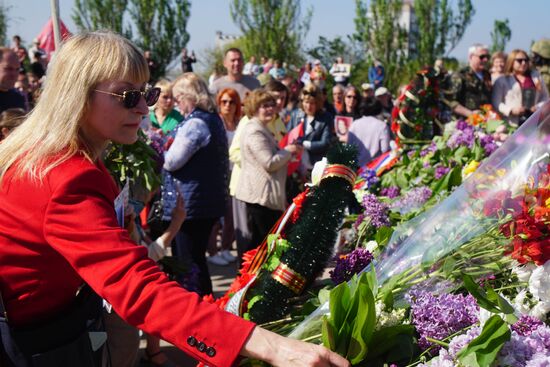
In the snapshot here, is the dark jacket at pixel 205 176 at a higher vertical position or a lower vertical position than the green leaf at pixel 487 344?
lower

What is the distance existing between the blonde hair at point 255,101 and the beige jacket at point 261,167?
0.11 meters

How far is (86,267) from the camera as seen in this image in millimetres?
1269

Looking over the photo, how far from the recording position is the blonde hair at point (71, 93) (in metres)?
1.45

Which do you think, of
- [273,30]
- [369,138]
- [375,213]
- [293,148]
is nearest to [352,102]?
[369,138]

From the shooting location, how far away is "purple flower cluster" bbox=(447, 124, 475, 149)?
162 inches

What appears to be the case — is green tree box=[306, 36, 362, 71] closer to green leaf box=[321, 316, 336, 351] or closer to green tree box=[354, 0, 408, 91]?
green tree box=[354, 0, 408, 91]

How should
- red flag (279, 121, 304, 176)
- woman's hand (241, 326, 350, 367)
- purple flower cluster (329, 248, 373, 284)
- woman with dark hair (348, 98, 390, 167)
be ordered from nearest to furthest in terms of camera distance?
woman's hand (241, 326, 350, 367)
purple flower cluster (329, 248, 373, 284)
red flag (279, 121, 304, 176)
woman with dark hair (348, 98, 390, 167)

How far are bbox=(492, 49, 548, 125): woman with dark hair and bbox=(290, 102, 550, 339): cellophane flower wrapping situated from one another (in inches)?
190

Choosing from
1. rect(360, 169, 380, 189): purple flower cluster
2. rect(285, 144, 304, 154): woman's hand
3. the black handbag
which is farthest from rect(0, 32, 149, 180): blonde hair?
rect(285, 144, 304, 154): woman's hand

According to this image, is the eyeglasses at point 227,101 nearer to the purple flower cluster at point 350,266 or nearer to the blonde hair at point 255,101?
the blonde hair at point 255,101

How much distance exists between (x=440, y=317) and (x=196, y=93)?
2985mm

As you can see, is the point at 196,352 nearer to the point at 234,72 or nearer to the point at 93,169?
the point at 93,169

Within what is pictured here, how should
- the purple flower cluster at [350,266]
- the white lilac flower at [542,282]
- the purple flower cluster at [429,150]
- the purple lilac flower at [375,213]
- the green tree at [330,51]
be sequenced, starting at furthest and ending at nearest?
the green tree at [330,51] → the purple flower cluster at [429,150] → the purple lilac flower at [375,213] → the purple flower cluster at [350,266] → the white lilac flower at [542,282]

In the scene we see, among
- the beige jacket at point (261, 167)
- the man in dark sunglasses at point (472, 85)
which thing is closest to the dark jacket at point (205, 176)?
the beige jacket at point (261, 167)
